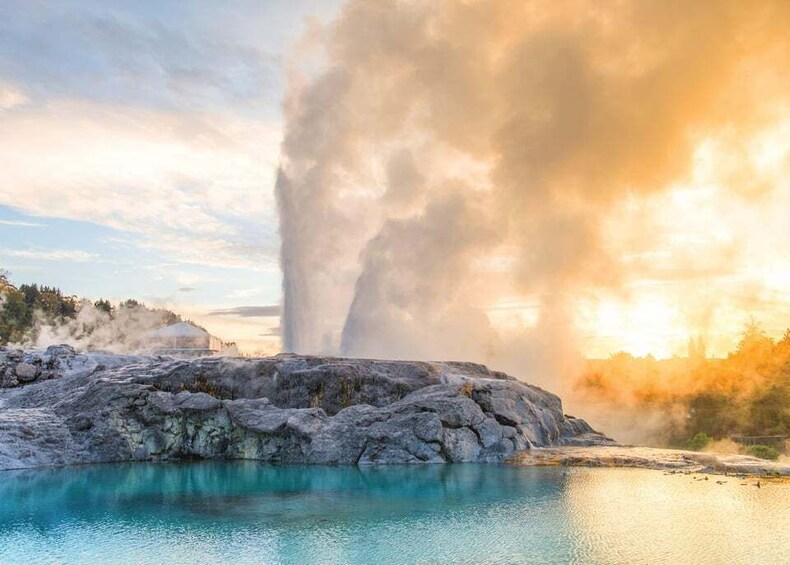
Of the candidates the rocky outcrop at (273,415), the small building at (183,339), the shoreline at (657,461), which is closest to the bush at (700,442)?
the rocky outcrop at (273,415)

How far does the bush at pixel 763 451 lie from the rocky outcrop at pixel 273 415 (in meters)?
15.9

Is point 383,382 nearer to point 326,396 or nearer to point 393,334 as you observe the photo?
point 326,396

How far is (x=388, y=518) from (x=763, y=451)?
133 ft

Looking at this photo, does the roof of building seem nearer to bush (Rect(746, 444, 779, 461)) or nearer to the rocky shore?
the rocky shore

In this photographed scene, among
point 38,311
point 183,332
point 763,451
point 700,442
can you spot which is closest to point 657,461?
point 763,451

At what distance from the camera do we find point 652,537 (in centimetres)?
2125

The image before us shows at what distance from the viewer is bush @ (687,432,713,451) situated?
63.1 meters

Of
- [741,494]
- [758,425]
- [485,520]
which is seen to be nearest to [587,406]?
[758,425]

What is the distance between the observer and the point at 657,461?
37.3 metres

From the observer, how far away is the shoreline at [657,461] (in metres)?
34.6

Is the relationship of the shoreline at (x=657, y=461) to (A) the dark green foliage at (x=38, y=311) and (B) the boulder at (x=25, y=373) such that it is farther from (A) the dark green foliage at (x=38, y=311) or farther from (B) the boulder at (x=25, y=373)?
(A) the dark green foliage at (x=38, y=311)

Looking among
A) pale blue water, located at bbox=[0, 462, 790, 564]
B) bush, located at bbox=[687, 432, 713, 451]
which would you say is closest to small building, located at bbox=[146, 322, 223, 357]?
pale blue water, located at bbox=[0, 462, 790, 564]

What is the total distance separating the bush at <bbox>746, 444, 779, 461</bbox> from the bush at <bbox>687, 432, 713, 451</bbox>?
9.27 meters

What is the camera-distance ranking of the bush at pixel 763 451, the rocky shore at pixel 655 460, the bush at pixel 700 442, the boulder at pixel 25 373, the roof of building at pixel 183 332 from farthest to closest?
the roof of building at pixel 183 332 < the bush at pixel 700 442 < the bush at pixel 763 451 < the boulder at pixel 25 373 < the rocky shore at pixel 655 460
